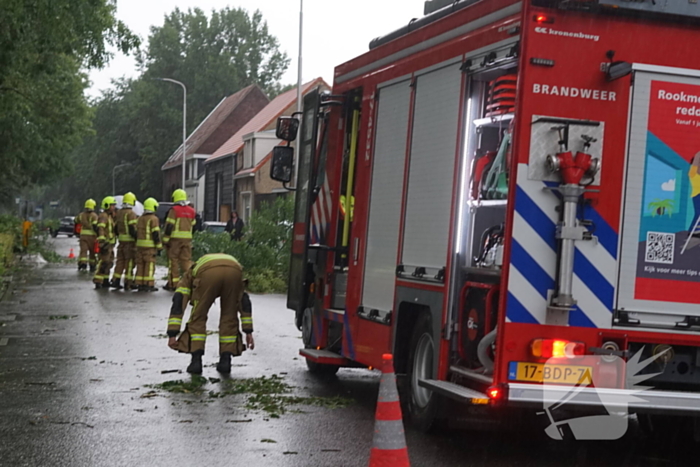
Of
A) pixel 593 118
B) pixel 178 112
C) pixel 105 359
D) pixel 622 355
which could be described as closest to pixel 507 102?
pixel 593 118

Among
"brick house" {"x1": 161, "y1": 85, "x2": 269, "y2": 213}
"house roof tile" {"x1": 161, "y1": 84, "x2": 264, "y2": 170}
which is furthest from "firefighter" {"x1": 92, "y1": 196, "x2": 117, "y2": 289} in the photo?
"house roof tile" {"x1": 161, "y1": 84, "x2": 264, "y2": 170}

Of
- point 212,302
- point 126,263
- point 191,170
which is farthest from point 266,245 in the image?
point 191,170

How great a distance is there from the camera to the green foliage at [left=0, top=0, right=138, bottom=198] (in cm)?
1741

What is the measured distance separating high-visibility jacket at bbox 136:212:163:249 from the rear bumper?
1607cm

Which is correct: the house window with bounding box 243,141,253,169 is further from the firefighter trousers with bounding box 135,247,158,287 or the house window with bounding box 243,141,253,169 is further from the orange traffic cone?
the orange traffic cone

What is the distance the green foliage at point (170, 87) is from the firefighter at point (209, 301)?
70.4 meters

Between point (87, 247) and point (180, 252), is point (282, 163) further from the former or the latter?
point (87, 247)

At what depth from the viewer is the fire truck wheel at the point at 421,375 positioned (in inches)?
307

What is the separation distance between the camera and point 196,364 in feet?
35.0

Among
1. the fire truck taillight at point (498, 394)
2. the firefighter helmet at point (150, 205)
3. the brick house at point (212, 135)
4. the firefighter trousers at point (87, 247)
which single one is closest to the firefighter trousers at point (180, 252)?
the firefighter helmet at point (150, 205)

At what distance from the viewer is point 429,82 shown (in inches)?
319

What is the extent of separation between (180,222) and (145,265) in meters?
1.71

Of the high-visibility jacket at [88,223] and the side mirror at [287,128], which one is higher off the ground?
the side mirror at [287,128]

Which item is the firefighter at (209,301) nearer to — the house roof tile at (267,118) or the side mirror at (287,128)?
the side mirror at (287,128)
